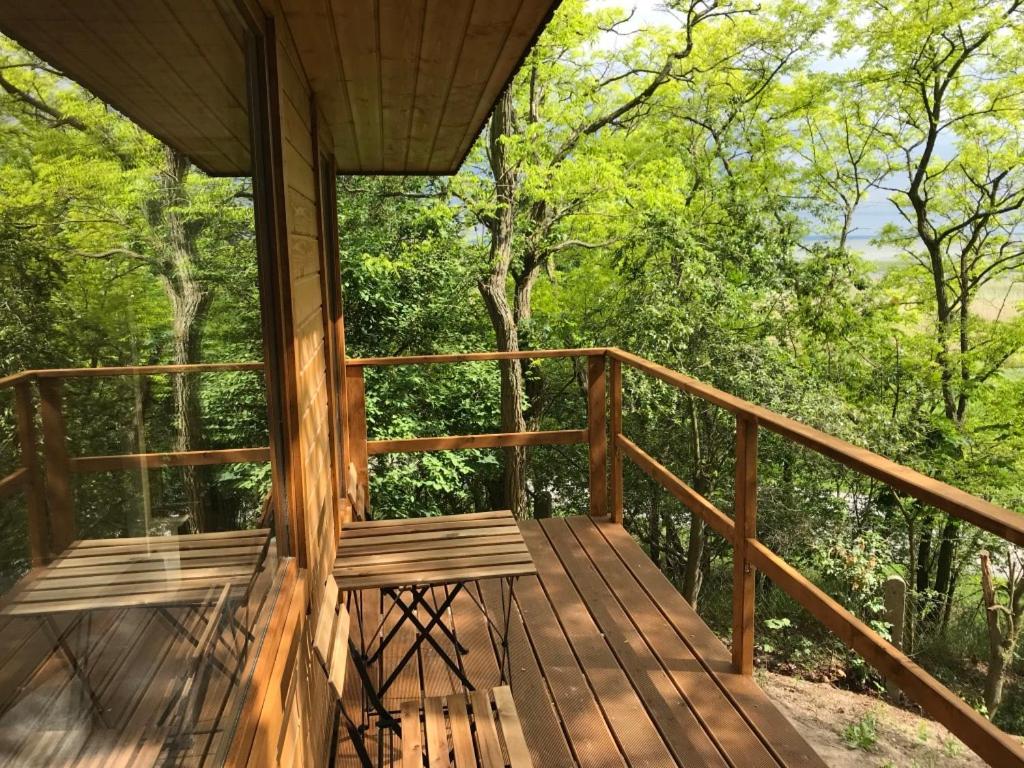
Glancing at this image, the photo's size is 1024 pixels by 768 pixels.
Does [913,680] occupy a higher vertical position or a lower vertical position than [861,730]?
higher

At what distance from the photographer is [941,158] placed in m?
12.1

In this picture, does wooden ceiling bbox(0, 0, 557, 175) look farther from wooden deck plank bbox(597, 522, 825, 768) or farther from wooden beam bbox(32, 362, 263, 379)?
wooden deck plank bbox(597, 522, 825, 768)

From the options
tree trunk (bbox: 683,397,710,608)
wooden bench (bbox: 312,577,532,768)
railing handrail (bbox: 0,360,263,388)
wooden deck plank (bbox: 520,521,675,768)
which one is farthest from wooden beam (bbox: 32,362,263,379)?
tree trunk (bbox: 683,397,710,608)

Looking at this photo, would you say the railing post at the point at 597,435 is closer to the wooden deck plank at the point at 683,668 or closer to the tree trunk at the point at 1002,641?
the wooden deck plank at the point at 683,668

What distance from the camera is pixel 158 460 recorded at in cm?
85

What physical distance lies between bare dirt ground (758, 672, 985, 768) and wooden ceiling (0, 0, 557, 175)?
17.1 ft

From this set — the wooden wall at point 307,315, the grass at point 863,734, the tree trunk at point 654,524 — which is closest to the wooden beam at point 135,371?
the wooden wall at point 307,315

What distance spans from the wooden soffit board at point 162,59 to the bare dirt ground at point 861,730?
232 inches

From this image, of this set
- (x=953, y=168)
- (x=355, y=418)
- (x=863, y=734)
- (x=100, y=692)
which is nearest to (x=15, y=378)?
(x=100, y=692)

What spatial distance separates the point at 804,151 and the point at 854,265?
276cm

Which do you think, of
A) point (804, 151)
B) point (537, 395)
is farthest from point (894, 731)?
point (804, 151)

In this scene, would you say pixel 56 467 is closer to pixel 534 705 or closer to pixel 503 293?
pixel 534 705

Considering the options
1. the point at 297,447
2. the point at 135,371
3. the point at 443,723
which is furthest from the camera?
the point at 443,723

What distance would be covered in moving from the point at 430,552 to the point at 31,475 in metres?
2.34
